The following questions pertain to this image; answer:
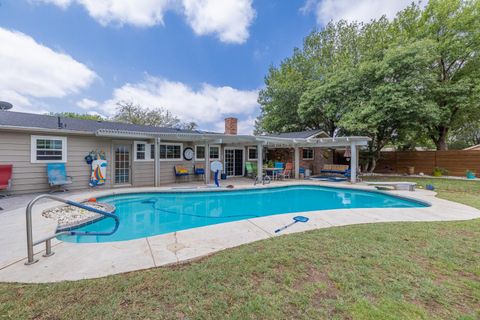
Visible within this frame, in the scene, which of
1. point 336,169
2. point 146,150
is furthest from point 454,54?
point 146,150

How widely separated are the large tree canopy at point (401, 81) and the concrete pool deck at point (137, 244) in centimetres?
854

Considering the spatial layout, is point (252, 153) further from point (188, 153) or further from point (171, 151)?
point (171, 151)

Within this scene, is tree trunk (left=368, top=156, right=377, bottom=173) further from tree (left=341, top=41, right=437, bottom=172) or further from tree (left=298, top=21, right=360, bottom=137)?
tree (left=298, top=21, right=360, bottom=137)

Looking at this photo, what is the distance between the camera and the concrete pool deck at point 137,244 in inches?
108

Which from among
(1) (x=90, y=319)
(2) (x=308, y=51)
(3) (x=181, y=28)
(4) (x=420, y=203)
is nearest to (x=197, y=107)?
(3) (x=181, y=28)

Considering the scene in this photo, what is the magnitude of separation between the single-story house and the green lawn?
7312mm

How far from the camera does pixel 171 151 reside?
11.5 metres

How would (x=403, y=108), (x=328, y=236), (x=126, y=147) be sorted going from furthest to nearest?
(x=403, y=108), (x=126, y=147), (x=328, y=236)

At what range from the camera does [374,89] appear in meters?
12.9

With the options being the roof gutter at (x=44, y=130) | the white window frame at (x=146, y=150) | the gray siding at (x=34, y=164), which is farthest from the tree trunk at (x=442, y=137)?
Result: the roof gutter at (x=44, y=130)

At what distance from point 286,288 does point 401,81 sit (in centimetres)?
1441

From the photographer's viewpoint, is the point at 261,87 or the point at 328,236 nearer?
the point at 328,236

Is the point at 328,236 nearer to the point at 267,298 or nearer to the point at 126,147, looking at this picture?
the point at 267,298

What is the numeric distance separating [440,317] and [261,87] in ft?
76.3
